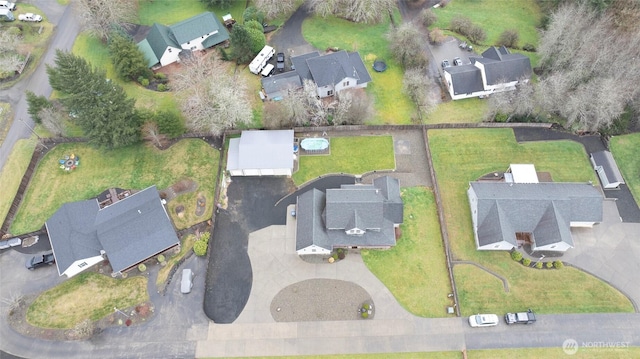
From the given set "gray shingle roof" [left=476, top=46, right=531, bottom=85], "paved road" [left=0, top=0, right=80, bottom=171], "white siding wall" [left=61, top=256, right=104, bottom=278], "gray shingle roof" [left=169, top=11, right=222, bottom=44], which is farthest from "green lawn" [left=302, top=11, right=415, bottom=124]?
"paved road" [left=0, top=0, right=80, bottom=171]

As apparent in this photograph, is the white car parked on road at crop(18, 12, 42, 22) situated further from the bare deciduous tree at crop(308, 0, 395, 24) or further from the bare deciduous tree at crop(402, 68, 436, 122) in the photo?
the bare deciduous tree at crop(402, 68, 436, 122)

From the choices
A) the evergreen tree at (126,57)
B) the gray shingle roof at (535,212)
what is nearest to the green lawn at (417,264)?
the gray shingle roof at (535,212)

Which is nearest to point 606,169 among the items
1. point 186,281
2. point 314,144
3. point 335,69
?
point 314,144

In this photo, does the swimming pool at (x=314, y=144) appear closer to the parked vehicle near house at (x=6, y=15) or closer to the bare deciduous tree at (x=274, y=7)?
the bare deciduous tree at (x=274, y=7)

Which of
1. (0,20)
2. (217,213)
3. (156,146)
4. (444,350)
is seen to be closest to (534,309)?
(444,350)

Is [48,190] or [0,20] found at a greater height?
[0,20]

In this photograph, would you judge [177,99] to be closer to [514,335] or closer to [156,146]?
[156,146]
